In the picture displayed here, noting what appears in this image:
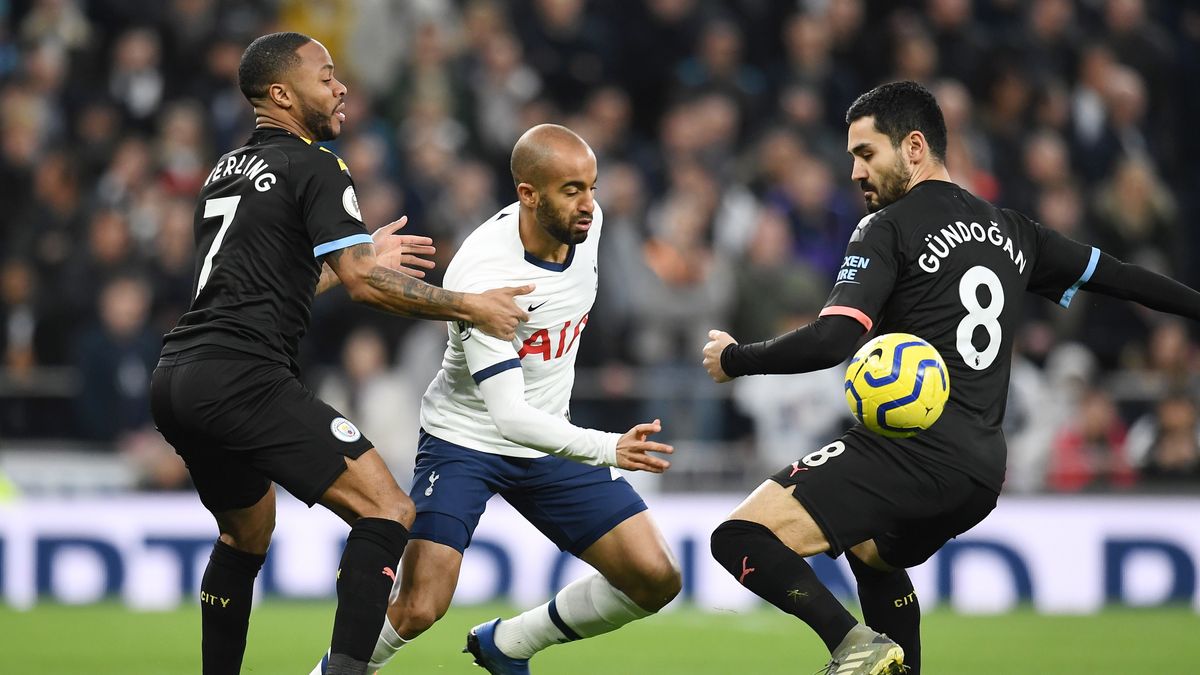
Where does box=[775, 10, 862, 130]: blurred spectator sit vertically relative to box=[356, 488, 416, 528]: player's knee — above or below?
above

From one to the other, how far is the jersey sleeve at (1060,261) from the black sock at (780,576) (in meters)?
1.48

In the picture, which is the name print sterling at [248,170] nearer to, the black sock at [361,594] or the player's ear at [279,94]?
the player's ear at [279,94]

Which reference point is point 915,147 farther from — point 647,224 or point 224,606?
point 647,224

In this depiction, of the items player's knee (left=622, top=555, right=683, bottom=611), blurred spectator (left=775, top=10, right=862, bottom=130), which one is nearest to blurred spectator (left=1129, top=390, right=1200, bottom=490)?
blurred spectator (left=775, top=10, right=862, bottom=130)

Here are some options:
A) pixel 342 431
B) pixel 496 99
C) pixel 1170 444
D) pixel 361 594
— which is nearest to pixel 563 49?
pixel 496 99

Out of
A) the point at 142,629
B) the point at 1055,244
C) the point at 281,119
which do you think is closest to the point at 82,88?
the point at 142,629

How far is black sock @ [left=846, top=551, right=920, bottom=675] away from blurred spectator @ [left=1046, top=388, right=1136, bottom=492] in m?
6.21

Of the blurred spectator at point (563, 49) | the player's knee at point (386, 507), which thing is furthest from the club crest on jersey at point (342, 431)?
the blurred spectator at point (563, 49)

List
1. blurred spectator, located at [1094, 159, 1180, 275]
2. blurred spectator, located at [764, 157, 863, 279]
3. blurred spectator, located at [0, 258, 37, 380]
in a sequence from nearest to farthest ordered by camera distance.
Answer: blurred spectator, located at [0, 258, 37, 380], blurred spectator, located at [764, 157, 863, 279], blurred spectator, located at [1094, 159, 1180, 275]

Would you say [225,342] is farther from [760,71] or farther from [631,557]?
[760,71]

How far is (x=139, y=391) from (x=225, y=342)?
687 centimetres

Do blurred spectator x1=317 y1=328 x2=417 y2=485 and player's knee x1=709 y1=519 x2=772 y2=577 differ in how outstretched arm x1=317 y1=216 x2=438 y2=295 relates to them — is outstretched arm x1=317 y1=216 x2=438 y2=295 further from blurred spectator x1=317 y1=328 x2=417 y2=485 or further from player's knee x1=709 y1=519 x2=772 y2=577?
blurred spectator x1=317 y1=328 x2=417 y2=485

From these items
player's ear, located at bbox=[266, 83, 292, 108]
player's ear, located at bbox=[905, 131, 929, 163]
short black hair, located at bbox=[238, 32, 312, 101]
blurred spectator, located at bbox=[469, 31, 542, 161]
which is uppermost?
blurred spectator, located at bbox=[469, 31, 542, 161]

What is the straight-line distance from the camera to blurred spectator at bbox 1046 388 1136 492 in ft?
40.4
